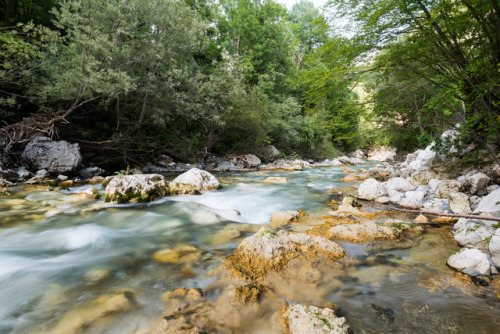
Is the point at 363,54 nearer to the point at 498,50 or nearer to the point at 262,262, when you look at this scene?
the point at 498,50

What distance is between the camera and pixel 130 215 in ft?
16.0

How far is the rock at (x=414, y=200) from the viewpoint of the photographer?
205 inches

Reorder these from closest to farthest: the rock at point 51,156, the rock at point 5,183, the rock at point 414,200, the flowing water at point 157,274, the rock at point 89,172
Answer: the flowing water at point 157,274
the rock at point 414,200
the rock at point 5,183
the rock at point 51,156
the rock at point 89,172

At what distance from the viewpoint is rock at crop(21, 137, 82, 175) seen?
774 cm

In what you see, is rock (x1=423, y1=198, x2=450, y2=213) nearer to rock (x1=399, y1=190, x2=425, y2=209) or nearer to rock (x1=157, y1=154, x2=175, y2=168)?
rock (x1=399, y1=190, x2=425, y2=209)

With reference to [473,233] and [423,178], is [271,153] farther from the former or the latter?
[473,233]

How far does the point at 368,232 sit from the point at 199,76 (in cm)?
1056

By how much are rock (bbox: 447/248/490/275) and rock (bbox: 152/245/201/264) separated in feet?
9.95

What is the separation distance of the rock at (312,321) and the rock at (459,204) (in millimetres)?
4443

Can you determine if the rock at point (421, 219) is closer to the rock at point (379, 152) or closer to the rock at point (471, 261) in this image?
the rock at point (471, 261)

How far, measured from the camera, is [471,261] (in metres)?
2.48

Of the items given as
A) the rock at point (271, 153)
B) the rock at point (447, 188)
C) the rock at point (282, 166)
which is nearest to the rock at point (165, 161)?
the rock at point (282, 166)

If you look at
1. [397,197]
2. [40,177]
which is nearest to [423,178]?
[397,197]

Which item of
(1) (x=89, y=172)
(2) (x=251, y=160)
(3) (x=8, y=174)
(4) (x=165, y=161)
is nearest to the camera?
(3) (x=8, y=174)
